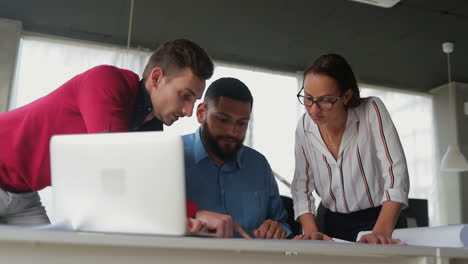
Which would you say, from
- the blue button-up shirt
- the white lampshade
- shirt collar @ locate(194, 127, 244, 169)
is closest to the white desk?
the blue button-up shirt

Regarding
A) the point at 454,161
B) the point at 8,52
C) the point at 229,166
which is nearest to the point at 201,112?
the point at 229,166

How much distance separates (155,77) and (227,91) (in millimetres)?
609

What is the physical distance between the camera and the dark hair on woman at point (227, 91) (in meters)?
2.03

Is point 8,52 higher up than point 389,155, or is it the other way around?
point 8,52

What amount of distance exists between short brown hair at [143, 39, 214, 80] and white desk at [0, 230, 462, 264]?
76 cm

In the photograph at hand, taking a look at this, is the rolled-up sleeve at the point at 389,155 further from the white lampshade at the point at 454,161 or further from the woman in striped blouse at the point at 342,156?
the white lampshade at the point at 454,161

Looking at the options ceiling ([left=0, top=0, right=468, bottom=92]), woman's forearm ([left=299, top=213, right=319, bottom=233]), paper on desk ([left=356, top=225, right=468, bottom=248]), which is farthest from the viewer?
ceiling ([left=0, top=0, right=468, bottom=92])

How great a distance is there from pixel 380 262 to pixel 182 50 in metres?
0.86

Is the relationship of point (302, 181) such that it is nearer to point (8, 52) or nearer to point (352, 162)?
point (352, 162)

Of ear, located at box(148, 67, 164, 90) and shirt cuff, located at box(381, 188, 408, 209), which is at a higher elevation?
ear, located at box(148, 67, 164, 90)

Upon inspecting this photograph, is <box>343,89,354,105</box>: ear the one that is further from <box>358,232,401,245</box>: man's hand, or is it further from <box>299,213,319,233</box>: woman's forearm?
<box>358,232,401,245</box>: man's hand

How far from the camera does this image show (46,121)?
1.43m

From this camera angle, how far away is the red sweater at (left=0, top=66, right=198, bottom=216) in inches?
51.1

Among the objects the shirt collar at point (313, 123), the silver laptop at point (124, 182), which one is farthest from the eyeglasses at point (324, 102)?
the silver laptop at point (124, 182)
